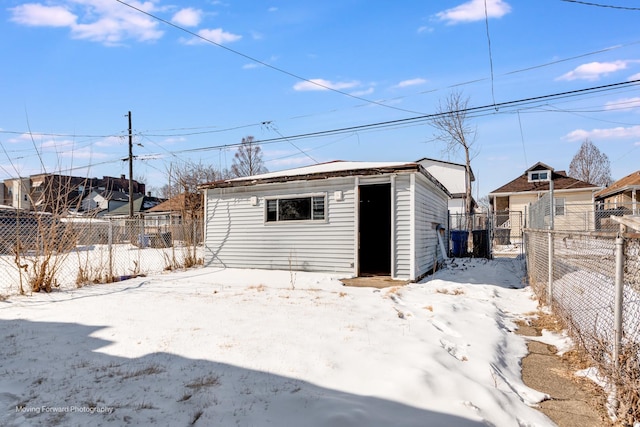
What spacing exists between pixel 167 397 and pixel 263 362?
34.4 inches

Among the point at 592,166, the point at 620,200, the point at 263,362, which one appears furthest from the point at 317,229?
the point at 592,166

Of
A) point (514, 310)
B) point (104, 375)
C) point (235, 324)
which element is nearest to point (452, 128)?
point (514, 310)

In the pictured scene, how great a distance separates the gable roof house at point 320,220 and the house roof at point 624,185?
692 inches

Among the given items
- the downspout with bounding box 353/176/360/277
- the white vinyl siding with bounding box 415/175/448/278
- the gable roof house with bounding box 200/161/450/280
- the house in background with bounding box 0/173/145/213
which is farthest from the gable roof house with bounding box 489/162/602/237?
the house in background with bounding box 0/173/145/213

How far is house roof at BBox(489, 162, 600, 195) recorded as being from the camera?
2706cm

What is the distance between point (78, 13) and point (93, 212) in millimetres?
4371

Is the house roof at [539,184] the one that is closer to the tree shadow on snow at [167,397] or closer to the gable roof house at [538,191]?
the gable roof house at [538,191]

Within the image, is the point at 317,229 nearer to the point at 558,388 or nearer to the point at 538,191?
the point at 558,388

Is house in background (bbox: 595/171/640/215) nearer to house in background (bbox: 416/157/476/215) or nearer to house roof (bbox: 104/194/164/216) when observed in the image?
house in background (bbox: 416/157/476/215)

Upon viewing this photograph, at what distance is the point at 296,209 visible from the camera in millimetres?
10141

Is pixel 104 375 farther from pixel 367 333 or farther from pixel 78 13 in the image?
pixel 78 13

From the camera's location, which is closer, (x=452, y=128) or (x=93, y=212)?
(x=93, y=212)

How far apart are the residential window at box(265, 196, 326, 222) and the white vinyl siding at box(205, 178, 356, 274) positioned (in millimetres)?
129

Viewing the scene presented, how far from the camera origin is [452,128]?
22.1 meters
